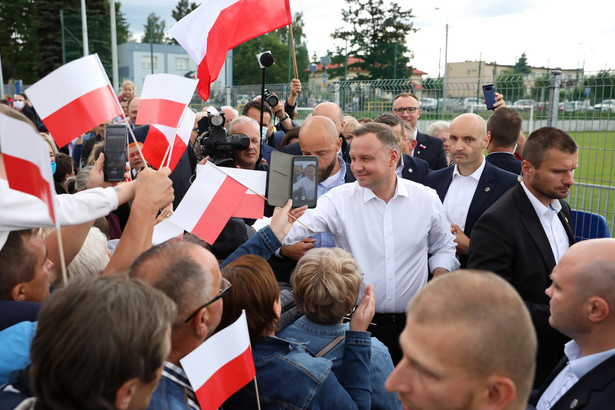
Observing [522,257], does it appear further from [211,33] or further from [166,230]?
[211,33]

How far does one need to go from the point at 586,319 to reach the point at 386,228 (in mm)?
1604

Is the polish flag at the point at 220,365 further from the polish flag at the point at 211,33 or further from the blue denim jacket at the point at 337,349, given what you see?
the polish flag at the point at 211,33

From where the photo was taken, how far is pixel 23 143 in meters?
1.71

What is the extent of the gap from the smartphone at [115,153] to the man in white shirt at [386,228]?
3.79 feet

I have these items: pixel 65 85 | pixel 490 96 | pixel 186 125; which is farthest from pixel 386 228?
pixel 490 96

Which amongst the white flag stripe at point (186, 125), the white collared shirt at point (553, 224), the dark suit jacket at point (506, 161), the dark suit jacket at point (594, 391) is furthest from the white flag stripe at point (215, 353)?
the dark suit jacket at point (506, 161)

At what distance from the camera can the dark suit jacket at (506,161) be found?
188 inches

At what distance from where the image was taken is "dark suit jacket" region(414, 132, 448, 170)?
622cm

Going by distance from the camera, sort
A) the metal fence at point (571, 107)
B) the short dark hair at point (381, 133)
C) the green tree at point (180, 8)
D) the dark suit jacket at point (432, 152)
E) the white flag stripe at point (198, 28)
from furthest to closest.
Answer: the green tree at point (180, 8), the dark suit jacket at point (432, 152), the metal fence at point (571, 107), the white flag stripe at point (198, 28), the short dark hair at point (381, 133)

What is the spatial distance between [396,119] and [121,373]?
15.0 ft

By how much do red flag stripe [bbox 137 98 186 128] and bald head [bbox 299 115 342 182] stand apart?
1605 mm

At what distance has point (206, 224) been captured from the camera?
2.92 metres

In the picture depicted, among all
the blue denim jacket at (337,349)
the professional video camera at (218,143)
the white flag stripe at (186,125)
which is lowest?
the blue denim jacket at (337,349)

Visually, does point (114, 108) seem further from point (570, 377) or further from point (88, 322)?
point (570, 377)
